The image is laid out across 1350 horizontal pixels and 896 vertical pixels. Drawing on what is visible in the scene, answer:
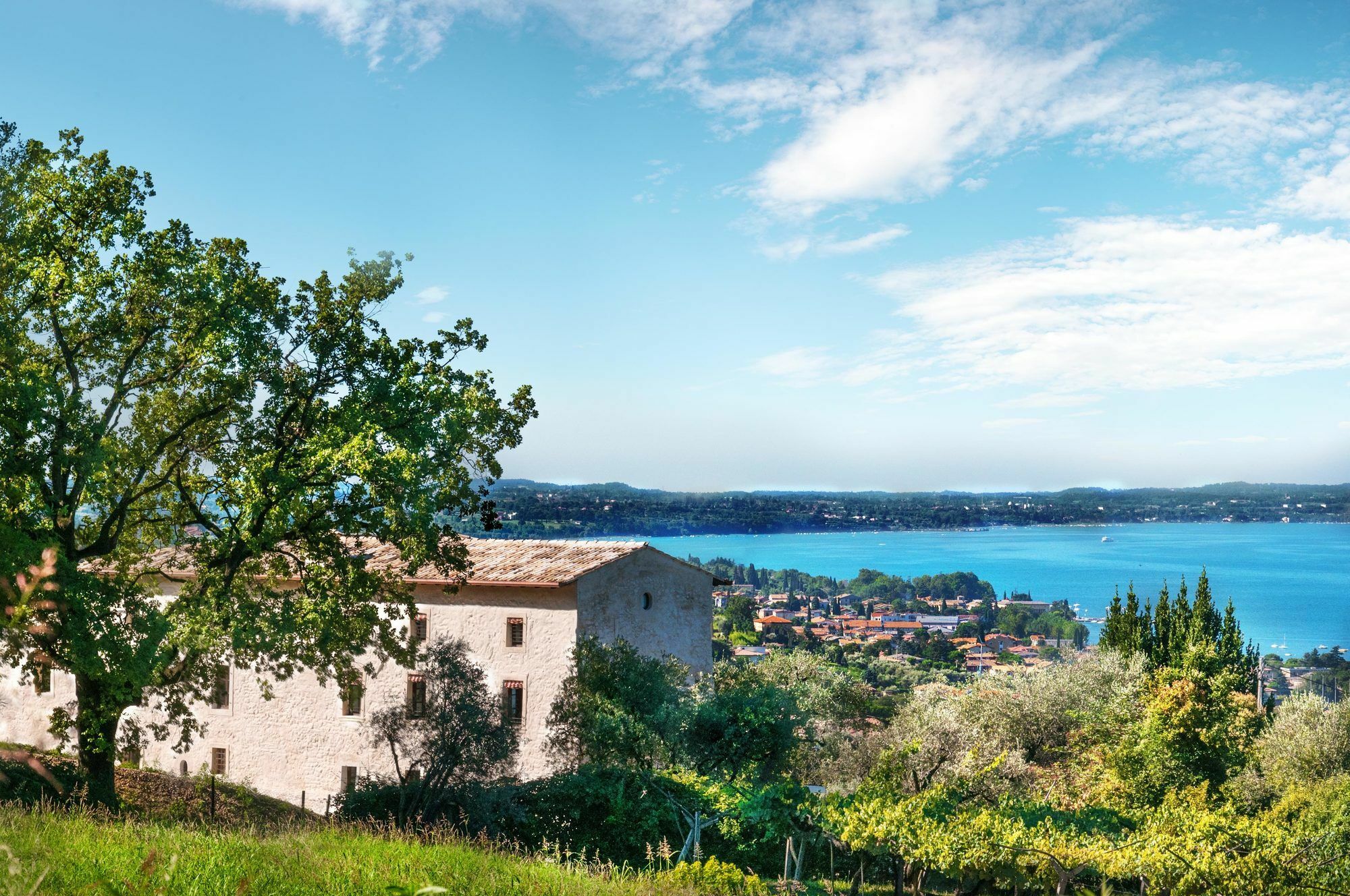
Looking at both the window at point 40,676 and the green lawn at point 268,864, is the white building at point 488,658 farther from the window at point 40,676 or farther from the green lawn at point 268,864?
the green lawn at point 268,864

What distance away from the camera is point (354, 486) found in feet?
52.4

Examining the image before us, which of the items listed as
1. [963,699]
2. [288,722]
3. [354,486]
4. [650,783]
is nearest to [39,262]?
[354,486]

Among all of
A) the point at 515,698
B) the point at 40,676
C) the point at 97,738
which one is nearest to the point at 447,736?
the point at 97,738

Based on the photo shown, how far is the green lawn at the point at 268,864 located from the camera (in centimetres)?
541

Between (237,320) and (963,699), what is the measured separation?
25.5m

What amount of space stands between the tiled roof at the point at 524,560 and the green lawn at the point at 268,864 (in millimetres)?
15488


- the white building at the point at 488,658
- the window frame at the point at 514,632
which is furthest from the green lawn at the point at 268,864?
the window frame at the point at 514,632

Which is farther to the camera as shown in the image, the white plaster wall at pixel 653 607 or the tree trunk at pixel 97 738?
the white plaster wall at pixel 653 607

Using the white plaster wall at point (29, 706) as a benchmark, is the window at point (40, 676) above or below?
above

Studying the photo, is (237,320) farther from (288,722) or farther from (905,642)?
(905,642)

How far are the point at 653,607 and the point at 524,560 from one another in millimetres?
3768

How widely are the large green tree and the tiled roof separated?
578 centimetres

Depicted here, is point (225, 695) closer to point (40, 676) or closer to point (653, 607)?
point (653, 607)

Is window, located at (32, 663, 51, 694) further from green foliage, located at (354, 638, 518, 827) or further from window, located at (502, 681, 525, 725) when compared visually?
window, located at (502, 681, 525, 725)
